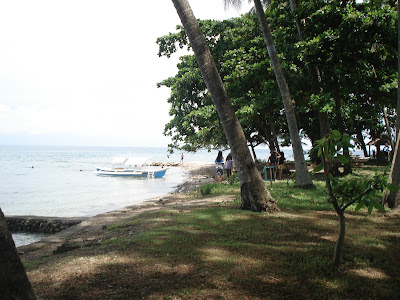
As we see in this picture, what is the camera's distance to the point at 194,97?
66.6 ft

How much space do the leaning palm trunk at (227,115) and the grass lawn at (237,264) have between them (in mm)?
989

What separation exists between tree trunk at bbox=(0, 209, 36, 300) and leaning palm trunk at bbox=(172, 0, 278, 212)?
5507mm

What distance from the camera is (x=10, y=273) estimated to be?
240 centimetres

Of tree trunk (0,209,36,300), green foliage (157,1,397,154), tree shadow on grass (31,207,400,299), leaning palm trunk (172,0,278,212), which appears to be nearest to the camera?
tree trunk (0,209,36,300)

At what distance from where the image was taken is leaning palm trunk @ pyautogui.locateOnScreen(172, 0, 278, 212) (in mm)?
7023

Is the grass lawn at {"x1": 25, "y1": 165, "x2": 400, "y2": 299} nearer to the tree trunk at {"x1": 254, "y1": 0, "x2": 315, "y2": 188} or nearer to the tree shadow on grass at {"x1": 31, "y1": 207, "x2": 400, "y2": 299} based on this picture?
the tree shadow on grass at {"x1": 31, "y1": 207, "x2": 400, "y2": 299}

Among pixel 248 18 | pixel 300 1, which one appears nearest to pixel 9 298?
pixel 300 1

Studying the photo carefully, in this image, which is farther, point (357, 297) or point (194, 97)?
point (194, 97)

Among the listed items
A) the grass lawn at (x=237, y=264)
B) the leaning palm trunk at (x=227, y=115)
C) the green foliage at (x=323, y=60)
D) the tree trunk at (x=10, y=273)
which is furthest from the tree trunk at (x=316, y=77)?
the tree trunk at (x=10, y=273)

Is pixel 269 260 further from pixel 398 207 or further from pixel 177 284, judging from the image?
pixel 398 207

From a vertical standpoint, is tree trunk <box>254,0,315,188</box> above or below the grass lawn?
above

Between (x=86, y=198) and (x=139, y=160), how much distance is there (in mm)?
16921

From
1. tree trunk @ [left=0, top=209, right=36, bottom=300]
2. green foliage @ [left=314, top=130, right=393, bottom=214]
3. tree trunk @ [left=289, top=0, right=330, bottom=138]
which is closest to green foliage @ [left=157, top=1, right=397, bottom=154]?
tree trunk @ [left=289, top=0, right=330, bottom=138]

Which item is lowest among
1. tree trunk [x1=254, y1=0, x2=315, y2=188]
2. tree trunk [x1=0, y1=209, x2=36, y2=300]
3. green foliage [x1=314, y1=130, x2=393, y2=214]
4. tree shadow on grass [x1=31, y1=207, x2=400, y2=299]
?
tree shadow on grass [x1=31, y1=207, x2=400, y2=299]
